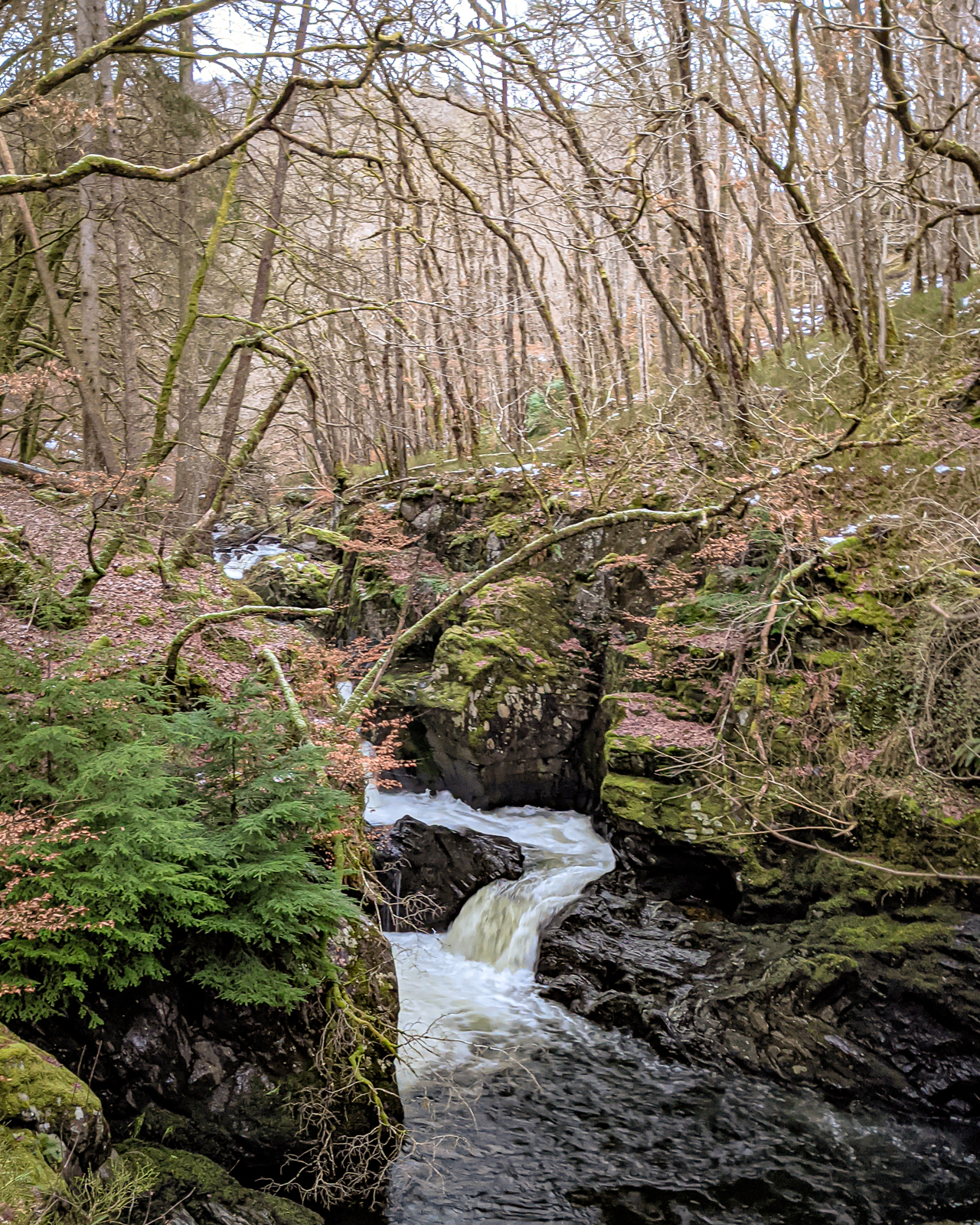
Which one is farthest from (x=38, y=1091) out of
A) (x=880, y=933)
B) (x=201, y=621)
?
(x=880, y=933)

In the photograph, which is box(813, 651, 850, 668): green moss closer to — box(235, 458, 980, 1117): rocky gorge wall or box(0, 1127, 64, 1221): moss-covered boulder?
box(235, 458, 980, 1117): rocky gorge wall

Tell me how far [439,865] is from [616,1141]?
3198 mm

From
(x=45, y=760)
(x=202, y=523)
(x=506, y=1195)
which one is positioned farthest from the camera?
(x=202, y=523)

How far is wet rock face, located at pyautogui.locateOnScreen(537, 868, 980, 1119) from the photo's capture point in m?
5.26

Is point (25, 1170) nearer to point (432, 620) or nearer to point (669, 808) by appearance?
point (432, 620)

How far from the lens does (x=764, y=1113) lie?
519 cm

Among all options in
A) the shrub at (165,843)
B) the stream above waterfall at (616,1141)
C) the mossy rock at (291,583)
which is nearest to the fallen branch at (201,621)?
the shrub at (165,843)

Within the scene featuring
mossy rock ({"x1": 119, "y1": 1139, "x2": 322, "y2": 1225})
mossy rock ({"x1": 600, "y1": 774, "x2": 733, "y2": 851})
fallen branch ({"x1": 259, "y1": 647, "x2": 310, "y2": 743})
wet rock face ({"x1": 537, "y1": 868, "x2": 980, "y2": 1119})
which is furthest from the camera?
mossy rock ({"x1": 600, "y1": 774, "x2": 733, "y2": 851})

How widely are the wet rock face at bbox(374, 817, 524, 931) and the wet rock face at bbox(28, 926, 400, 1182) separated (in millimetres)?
2931

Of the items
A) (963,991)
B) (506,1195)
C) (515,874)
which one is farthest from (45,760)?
(963,991)

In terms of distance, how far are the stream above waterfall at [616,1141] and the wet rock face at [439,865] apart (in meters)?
0.99

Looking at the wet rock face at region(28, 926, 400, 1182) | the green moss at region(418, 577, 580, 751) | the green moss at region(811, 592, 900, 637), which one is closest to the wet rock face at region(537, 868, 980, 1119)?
the green moss at region(811, 592, 900, 637)

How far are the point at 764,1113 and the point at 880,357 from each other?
725cm

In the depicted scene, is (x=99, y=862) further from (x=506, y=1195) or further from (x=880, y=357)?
(x=880, y=357)
